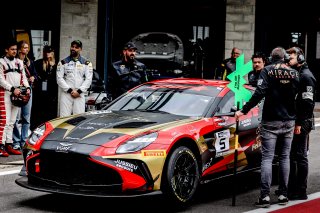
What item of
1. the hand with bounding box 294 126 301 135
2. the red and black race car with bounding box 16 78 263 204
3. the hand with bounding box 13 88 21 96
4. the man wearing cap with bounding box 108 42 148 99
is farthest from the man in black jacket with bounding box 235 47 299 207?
the hand with bounding box 13 88 21 96

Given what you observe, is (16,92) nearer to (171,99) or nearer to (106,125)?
(171,99)

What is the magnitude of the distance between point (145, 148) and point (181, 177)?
585 millimetres

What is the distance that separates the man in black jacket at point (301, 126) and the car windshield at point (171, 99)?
1.10 metres

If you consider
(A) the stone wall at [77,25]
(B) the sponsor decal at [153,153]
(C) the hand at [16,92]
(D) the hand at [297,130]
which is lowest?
(B) the sponsor decal at [153,153]

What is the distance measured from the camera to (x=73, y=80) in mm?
12422

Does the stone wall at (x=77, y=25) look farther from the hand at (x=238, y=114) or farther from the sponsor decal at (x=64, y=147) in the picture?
the sponsor decal at (x=64, y=147)

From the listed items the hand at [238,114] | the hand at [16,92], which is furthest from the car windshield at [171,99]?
the hand at [16,92]

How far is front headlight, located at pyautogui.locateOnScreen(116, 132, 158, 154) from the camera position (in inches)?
311

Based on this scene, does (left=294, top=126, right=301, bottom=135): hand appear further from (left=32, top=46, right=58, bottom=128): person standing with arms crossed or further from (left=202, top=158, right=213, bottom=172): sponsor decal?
(left=32, top=46, right=58, bottom=128): person standing with arms crossed

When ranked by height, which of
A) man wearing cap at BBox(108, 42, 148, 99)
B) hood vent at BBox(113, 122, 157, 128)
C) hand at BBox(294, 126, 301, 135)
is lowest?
hand at BBox(294, 126, 301, 135)

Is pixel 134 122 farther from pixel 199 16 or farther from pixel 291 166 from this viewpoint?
pixel 199 16

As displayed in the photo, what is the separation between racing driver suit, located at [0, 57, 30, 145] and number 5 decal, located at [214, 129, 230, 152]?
434 cm

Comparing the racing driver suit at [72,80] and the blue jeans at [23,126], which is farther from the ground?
the racing driver suit at [72,80]

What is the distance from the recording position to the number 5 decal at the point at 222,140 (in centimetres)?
884
